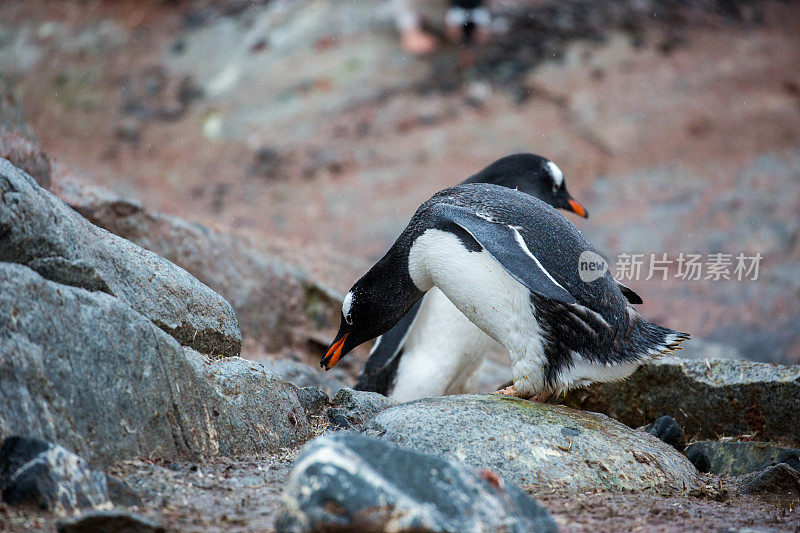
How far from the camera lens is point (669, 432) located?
373 centimetres

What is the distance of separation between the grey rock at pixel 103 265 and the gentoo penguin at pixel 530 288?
97 centimetres

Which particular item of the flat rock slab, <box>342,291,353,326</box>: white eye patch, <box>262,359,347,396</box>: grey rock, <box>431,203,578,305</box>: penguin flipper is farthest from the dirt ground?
<box>262,359,347,396</box>: grey rock

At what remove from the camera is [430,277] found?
3537 millimetres

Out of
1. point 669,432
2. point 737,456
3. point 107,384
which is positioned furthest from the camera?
point 669,432

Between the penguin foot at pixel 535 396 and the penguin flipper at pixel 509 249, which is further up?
the penguin flipper at pixel 509 249

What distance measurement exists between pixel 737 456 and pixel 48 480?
2932 millimetres

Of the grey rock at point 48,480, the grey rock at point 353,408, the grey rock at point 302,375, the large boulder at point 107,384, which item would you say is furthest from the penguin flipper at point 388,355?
the grey rock at point 48,480

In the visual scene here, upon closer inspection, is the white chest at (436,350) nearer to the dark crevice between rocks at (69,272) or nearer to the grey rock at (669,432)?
the grey rock at (669,432)

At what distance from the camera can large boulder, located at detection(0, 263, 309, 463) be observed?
7.26 feet

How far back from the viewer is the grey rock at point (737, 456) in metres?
3.47

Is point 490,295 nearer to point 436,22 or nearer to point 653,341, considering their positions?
point 653,341

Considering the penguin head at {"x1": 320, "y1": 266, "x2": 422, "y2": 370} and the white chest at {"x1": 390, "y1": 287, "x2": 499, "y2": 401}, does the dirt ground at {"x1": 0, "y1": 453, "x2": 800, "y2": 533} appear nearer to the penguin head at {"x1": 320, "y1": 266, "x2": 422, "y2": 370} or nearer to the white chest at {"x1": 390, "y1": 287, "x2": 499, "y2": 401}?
the penguin head at {"x1": 320, "y1": 266, "x2": 422, "y2": 370}

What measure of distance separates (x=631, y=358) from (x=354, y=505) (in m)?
A: 1.85

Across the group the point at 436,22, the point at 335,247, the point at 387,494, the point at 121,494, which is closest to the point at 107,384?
the point at 121,494
